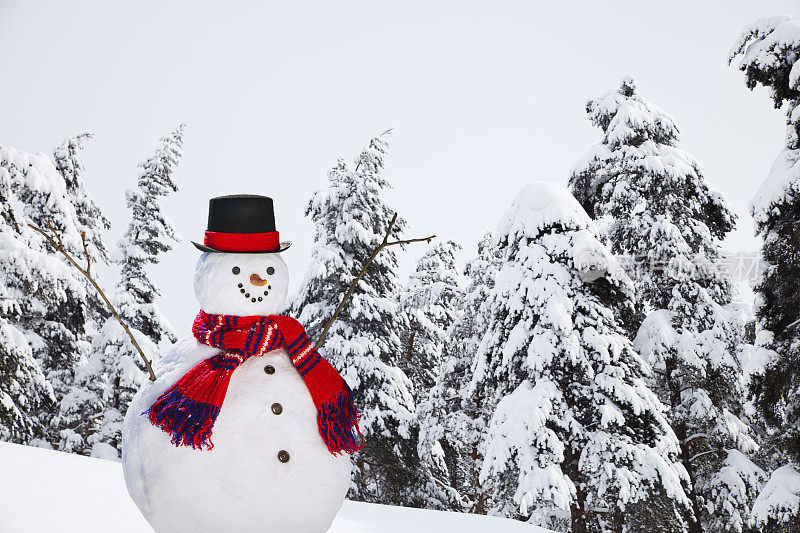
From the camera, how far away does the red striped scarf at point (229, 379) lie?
10.2 feet

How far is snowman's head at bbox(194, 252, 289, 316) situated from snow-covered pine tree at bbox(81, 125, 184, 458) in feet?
45.3

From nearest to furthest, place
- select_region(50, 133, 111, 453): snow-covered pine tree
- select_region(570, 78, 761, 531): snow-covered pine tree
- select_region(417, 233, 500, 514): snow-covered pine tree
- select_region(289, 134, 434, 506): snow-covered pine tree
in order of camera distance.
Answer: select_region(570, 78, 761, 531): snow-covered pine tree → select_region(289, 134, 434, 506): snow-covered pine tree → select_region(417, 233, 500, 514): snow-covered pine tree → select_region(50, 133, 111, 453): snow-covered pine tree

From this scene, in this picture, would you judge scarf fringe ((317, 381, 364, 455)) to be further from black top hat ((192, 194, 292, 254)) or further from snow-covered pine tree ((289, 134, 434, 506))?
snow-covered pine tree ((289, 134, 434, 506))

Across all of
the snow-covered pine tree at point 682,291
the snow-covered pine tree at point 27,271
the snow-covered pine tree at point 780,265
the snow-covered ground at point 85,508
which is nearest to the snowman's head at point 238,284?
the snow-covered ground at point 85,508

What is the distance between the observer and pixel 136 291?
17.0 m

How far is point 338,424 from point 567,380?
8.50 metres

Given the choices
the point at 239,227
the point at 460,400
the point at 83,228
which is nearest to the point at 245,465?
the point at 239,227

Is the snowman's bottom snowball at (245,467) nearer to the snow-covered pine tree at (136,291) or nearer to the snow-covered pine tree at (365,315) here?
the snow-covered pine tree at (365,315)

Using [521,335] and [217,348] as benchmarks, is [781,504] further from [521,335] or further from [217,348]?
[217,348]

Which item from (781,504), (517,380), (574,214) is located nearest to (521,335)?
(517,380)

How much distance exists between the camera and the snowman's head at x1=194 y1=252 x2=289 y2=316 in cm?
333

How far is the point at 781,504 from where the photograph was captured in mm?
9547

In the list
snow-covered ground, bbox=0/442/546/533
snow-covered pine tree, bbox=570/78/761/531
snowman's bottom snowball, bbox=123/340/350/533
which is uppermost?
snow-covered pine tree, bbox=570/78/761/531

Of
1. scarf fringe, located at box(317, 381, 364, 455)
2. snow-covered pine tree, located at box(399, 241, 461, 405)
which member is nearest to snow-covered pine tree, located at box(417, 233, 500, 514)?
snow-covered pine tree, located at box(399, 241, 461, 405)
